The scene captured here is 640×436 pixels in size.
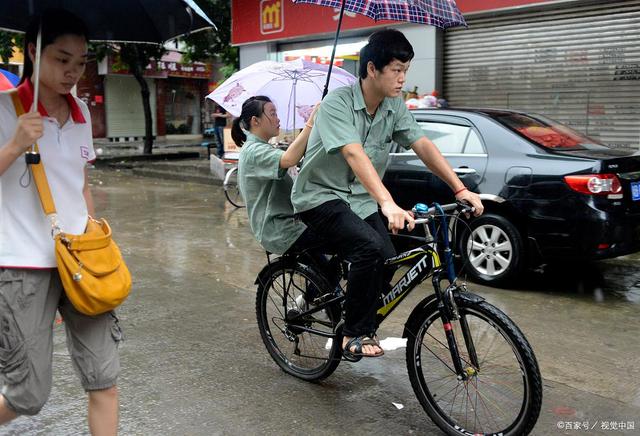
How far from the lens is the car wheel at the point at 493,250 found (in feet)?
19.4

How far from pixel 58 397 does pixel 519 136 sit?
4.46 meters

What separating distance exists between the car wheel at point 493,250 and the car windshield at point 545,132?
84 cm

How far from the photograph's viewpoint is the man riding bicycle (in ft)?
10.8

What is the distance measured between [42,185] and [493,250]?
4476 millimetres

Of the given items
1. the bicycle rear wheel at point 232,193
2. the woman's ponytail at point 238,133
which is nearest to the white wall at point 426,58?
the bicycle rear wheel at point 232,193

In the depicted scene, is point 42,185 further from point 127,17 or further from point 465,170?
point 465,170

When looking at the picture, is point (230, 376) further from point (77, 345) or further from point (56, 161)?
point (56, 161)

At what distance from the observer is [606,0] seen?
9.80 meters

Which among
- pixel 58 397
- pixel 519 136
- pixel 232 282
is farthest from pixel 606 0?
pixel 58 397

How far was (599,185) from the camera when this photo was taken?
5.46 meters

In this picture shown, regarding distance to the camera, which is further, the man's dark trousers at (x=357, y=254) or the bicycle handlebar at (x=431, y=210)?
the man's dark trousers at (x=357, y=254)

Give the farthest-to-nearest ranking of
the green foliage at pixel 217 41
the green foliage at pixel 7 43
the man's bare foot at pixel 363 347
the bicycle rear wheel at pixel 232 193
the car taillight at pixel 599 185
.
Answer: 1. the green foliage at pixel 217 41
2. the green foliage at pixel 7 43
3. the bicycle rear wheel at pixel 232 193
4. the car taillight at pixel 599 185
5. the man's bare foot at pixel 363 347

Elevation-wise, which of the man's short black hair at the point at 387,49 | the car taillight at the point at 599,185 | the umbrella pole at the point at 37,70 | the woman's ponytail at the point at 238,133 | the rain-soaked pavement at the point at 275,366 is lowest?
the rain-soaked pavement at the point at 275,366

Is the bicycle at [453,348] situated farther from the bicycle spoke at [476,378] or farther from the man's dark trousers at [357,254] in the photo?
the man's dark trousers at [357,254]
